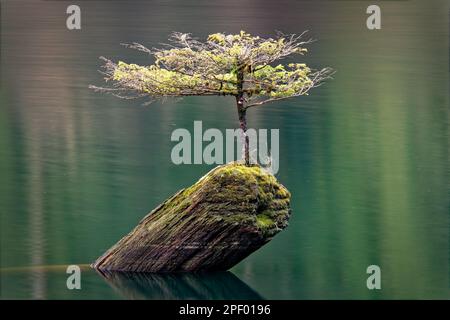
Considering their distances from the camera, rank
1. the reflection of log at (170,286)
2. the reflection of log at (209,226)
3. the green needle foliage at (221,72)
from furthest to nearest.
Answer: the green needle foliage at (221,72) → the reflection of log at (170,286) → the reflection of log at (209,226)

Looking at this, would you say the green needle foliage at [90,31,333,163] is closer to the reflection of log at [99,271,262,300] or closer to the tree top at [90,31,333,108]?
the tree top at [90,31,333,108]

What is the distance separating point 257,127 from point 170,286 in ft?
52.5

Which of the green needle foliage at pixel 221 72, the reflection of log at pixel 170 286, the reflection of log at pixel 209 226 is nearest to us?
the reflection of log at pixel 209 226

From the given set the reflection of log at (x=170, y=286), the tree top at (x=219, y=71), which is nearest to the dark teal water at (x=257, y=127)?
the reflection of log at (x=170, y=286)

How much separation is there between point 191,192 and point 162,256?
118 centimetres

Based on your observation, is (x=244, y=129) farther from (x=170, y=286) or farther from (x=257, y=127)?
(x=257, y=127)

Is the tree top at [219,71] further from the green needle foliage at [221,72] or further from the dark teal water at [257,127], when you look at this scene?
the dark teal water at [257,127]

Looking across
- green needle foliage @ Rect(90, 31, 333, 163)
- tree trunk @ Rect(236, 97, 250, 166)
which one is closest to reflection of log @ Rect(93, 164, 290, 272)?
tree trunk @ Rect(236, 97, 250, 166)

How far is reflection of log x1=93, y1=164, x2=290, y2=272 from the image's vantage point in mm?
19094

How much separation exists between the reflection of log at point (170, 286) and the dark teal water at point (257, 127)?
0.08ft

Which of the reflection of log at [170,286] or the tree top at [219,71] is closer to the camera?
the reflection of log at [170,286]

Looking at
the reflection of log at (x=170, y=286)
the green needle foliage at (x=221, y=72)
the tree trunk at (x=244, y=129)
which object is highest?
the green needle foliage at (x=221, y=72)

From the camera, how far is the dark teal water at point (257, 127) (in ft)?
71.2

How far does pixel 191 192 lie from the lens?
63.5ft
